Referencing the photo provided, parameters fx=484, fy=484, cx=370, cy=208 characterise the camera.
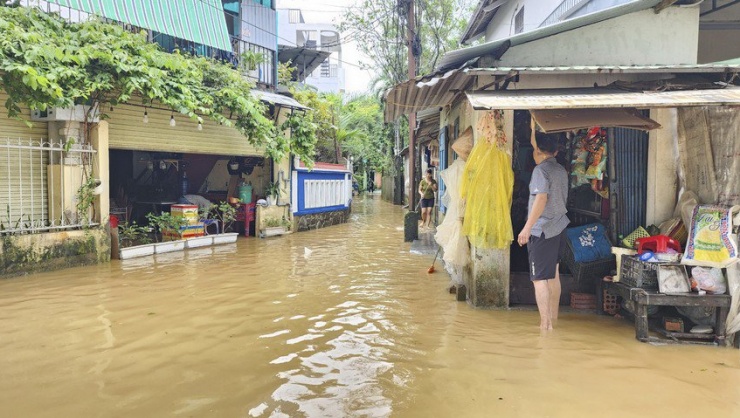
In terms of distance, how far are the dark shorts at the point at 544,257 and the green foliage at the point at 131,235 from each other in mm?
8281

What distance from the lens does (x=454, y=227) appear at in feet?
20.9

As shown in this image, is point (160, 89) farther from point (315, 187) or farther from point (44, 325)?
point (315, 187)

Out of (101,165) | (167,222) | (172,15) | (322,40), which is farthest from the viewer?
(322,40)

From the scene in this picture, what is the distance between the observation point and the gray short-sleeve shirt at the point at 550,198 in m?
4.93

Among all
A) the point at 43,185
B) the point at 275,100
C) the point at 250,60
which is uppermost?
the point at 250,60

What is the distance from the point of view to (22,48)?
7.07 m

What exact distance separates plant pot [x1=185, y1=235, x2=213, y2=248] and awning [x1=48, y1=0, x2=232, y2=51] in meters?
4.55

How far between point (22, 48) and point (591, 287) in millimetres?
8520

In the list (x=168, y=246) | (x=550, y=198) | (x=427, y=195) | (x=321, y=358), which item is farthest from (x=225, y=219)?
Result: (x=550, y=198)

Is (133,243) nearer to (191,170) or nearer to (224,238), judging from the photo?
(224,238)

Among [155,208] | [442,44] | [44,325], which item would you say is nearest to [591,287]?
[44,325]

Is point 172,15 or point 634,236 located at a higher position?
point 172,15

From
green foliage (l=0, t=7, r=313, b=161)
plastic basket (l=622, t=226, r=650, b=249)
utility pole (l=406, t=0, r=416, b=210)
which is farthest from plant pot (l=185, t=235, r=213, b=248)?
plastic basket (l=622, t=226, r=650, b=249)

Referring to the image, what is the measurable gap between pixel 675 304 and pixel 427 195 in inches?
404
